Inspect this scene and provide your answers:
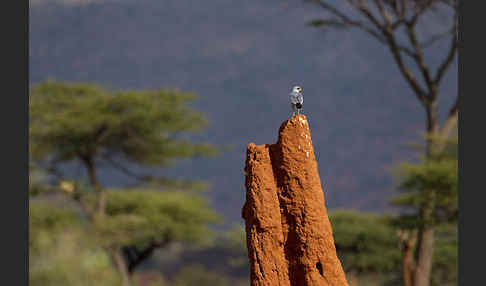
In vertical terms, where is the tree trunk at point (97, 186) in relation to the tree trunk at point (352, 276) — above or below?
above

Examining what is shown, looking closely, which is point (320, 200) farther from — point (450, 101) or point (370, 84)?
point (370, 84)

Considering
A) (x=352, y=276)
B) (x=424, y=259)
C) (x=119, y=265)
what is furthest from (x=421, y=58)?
(x=119, y=265)

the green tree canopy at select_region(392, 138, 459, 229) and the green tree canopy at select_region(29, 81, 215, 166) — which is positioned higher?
the green tree canopy at select_region(29, 81, 215, 166)

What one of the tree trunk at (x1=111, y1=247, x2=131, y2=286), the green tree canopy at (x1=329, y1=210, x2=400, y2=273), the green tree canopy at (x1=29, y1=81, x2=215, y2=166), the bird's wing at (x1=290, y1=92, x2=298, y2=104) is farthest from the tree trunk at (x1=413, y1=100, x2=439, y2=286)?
the bird's wing at (x1=290, y1=92, x2=298, y2=104)

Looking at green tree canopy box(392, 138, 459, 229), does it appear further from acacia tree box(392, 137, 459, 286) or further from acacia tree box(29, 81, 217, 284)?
acacia tree box(29, 81, 217, 284)

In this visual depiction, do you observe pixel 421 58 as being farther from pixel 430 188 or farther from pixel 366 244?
pixel 366 244

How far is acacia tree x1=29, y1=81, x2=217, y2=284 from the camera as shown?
20.0 m

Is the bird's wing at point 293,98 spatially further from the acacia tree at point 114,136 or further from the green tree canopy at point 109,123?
the green tree canopy at point 109,123

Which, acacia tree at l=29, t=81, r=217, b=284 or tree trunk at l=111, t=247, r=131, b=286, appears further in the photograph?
tree trunk at l=111, t=247, r=131, b=286

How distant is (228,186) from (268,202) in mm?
38797

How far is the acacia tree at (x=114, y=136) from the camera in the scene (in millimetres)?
19984

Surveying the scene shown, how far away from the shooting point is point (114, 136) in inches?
849

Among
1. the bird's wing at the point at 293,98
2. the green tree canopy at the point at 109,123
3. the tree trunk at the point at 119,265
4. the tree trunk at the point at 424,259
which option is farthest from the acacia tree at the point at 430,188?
the bird's wing at the point at 293,98

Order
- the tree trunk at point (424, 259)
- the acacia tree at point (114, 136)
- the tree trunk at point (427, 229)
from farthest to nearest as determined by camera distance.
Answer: the acacia tree at point (114, 136), the tree trunk at point (424, 259), the tree trunk at point (427, 229)
